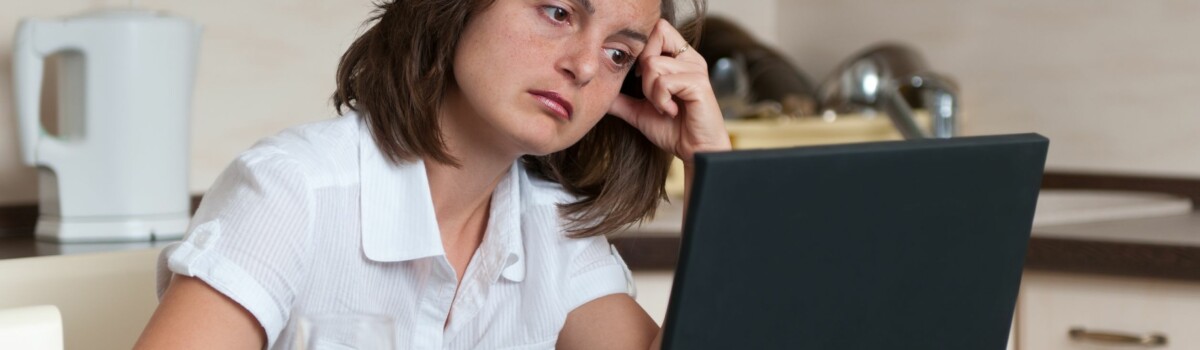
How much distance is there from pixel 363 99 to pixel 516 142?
154 millimetres

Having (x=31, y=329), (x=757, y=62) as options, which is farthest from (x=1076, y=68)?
(x=31, y=329)

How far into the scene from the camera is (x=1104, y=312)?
5.49 feet

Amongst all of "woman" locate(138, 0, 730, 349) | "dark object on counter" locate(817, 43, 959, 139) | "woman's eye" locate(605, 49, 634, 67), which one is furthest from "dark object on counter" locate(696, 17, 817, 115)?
"woman's eye" locate(605, 49, 634, 67)

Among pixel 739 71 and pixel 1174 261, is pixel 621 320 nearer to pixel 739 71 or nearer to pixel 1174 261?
pixel 1174 261

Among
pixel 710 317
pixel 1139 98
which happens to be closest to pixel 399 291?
pixel 710 317

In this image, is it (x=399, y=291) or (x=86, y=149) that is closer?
(x=399, y=291)

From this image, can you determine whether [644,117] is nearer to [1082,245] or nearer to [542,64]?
[542,64]

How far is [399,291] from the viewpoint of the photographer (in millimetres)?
1178

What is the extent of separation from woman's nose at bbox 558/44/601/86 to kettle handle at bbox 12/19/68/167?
0.82 m

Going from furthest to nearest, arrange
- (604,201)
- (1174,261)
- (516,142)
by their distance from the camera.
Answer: (1174,261), (604,201), (516,142)

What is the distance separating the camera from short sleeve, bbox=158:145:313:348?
0.97 meters

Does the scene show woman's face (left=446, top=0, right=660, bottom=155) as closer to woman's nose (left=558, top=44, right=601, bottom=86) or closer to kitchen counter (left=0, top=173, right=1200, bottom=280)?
woman's nose (left=558, top=44, right=601, bottom=86)

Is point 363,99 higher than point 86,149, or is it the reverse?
point 363,99

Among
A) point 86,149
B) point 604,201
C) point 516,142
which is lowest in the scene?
point 86,149
